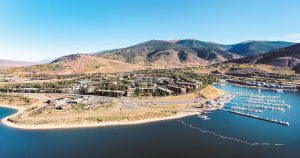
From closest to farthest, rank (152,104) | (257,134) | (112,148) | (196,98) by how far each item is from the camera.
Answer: (112,148) → (257,134) → (152,104) → (196,98)

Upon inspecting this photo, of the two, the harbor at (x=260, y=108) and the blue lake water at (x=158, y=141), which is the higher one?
the harbor at (x=260, y=108)

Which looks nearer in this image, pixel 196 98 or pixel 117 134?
pixel 117 134

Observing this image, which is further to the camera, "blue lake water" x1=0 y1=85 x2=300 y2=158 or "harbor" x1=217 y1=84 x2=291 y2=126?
"harbor" x1=217 y1=84 x2=291 y2=126

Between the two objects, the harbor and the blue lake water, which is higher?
the harbor

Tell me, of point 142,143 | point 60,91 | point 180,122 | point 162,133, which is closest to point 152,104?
point 180,122

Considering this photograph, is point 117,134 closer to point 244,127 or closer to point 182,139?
point 182,139

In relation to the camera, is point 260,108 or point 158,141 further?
point 260,108

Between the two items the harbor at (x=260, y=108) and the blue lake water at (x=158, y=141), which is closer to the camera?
the blue lake water at (x=158, y=141)

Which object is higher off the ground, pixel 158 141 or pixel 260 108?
pixel 260 108
